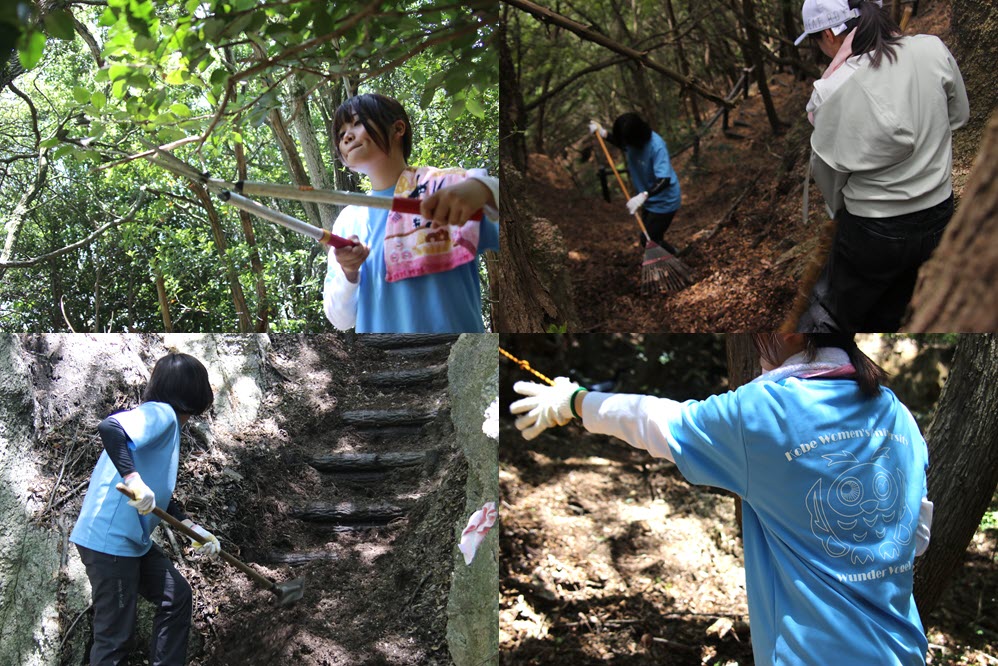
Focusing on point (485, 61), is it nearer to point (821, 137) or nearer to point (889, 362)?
point (821, 137)

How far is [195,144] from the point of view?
8.91 ft

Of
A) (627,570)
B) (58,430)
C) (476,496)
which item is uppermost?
(58,430)

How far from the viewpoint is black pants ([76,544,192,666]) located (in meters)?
2.73

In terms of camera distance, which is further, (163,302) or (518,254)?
(163,302)

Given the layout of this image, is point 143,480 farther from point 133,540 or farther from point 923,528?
point 923,528

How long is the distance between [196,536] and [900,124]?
2.57 metres

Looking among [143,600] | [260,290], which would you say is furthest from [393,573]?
[260,290]

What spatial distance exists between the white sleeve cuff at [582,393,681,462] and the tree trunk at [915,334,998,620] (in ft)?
5.21

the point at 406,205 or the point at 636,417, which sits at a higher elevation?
the point at 406,205

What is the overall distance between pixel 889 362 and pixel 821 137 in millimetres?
3115

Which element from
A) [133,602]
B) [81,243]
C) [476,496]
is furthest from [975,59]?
[133,602]

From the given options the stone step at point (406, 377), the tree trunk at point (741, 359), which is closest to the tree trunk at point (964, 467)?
the tree trunk at point (741, 359)

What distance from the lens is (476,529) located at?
2.94 metres

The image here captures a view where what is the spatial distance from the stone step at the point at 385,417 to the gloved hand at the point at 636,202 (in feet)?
3.27
